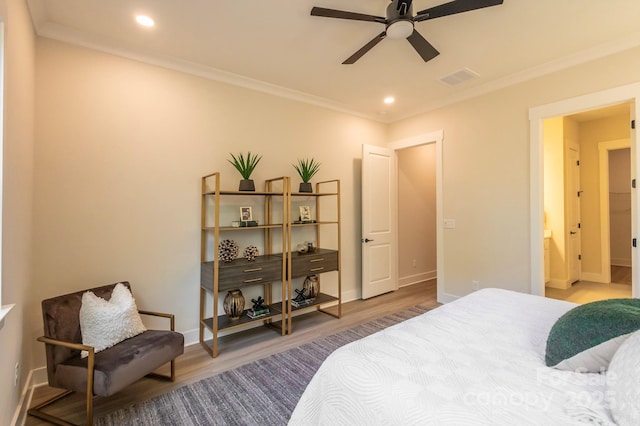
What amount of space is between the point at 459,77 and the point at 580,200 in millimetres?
3765

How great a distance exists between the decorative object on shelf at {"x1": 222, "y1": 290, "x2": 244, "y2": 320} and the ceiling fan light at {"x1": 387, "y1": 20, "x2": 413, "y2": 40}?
2.66 meters

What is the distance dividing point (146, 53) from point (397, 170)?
12.3ft

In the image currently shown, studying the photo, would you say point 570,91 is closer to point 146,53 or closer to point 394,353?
point 394,353

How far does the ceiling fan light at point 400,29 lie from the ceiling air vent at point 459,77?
4.86ft

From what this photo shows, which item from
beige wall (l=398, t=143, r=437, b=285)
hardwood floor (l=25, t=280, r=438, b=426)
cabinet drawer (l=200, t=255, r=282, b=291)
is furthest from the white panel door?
cabinet drawer (l=200, t=255, r=282, b=291)

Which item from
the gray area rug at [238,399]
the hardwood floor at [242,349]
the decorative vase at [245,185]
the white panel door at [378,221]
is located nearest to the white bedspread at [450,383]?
the gray area rug at [238,399]

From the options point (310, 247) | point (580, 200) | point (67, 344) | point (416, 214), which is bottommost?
point (67, 344)

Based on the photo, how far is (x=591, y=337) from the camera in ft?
3.72

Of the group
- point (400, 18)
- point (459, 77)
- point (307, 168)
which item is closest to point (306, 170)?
point (307, 168)

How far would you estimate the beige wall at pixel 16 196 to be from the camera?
1525 mm

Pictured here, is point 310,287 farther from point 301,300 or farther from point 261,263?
point 261,263

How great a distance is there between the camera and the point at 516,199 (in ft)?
11.0

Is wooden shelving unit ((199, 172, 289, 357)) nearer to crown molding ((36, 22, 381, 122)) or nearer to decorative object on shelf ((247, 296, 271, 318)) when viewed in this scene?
decorative object on shelf ((247, 296, 271, 318))

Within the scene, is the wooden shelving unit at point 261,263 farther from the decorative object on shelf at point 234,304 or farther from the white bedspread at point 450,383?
the white bedspread at point 450,383
